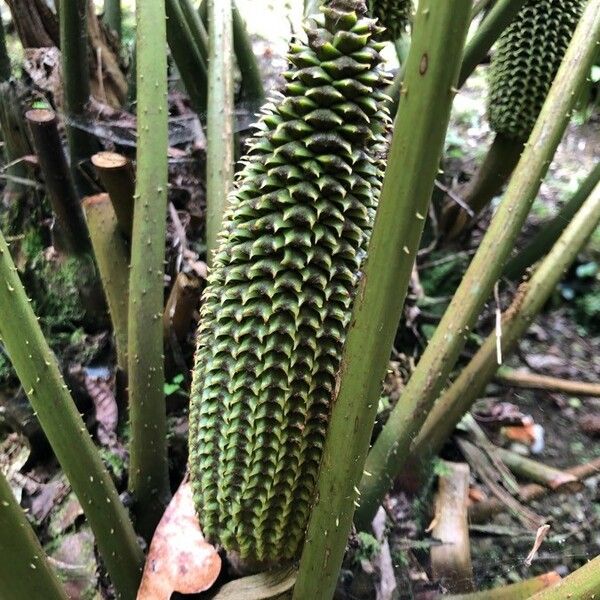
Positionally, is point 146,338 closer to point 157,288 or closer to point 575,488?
point 157,288

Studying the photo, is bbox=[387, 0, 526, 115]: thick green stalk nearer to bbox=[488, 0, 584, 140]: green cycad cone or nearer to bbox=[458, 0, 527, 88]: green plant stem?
bbox=[458, 0, 527, 88]: green plant stem

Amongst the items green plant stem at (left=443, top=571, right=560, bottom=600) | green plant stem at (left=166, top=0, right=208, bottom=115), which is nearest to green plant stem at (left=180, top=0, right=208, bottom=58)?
green plant stem at (left=166, top=0, right=208, bottom=115)

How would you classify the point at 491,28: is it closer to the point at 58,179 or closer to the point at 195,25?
the point at 195,25

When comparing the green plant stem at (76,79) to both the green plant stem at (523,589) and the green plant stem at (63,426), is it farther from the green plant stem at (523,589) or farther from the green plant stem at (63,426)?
the green plant stem at (523,589)

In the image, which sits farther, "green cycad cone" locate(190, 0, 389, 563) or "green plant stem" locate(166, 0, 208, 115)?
"green plant stem" locate(166, 0, 208, 115)

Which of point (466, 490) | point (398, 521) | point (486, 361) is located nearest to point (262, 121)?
point (486, 361)

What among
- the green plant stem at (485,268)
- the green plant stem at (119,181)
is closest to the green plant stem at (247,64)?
the green plant stem at (119,181)
